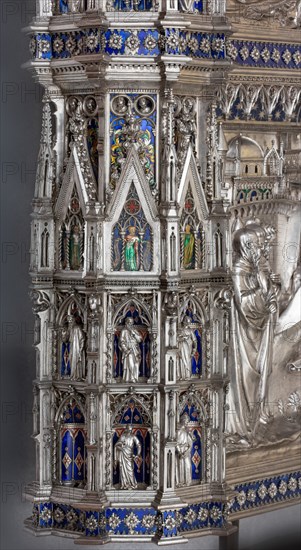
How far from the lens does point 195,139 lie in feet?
25.7

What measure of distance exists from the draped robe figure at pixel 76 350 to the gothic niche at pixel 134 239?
0.40m

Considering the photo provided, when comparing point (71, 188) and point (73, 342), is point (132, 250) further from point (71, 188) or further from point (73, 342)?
point (73, 342)

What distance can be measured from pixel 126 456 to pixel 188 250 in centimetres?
106

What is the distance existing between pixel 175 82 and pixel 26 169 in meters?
1.42

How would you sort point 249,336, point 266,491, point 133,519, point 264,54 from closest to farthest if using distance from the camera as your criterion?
point 133,519, point 264,54, point 249,336, point 266,491

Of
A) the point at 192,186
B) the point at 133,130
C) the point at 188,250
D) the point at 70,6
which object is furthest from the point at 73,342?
the point at 70,6

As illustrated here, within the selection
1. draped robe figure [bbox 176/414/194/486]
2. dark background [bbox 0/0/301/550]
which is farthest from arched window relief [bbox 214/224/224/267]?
dark background [bbox 0/0/301/550]

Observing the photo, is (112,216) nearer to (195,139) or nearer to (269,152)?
(195,139)

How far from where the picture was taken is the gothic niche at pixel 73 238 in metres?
7.73

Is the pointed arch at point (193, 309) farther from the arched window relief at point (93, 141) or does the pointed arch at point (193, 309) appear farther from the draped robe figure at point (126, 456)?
the arched window relief at point (93, 141)

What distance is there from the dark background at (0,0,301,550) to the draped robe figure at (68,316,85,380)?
3.25 ft

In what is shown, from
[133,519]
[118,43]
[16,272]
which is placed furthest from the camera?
[16,272]

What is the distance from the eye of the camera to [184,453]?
7910 mm

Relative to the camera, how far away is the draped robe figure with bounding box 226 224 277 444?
330 inches
